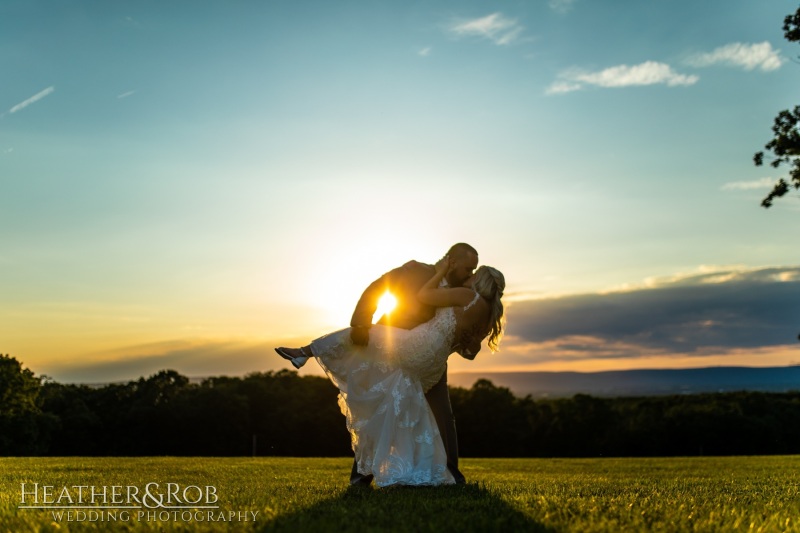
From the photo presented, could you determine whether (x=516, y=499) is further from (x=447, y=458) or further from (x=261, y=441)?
(x=261, y=441)

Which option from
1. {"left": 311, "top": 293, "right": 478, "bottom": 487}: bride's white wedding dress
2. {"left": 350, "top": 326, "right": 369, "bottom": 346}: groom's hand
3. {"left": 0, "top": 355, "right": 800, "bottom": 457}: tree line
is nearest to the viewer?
{"left": 311, "top": 293, "right": 478, "bottom": 487}: bride's white wedding dress

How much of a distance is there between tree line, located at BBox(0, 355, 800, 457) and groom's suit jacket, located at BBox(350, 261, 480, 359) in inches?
2170

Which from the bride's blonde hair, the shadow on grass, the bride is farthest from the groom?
the shadow on grass

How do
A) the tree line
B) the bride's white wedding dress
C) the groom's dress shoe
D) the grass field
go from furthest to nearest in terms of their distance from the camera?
the tree line < the groom's dress shoe < the bride's white wedding dress < the grass field

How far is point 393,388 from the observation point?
32.2ft

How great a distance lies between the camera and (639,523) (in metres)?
6.42

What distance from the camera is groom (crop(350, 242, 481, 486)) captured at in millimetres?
10062

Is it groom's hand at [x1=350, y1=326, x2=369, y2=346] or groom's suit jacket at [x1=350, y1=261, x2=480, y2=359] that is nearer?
groom's hand at [x1=350, y1=326, x2=369, y2=346]

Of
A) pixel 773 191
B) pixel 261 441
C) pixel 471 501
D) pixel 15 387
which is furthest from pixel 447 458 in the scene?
pixel 15 387

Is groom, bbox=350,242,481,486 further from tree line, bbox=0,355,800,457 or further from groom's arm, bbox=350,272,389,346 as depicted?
tree line, bbox=0,355,800,457

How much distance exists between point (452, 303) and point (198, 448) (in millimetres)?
56859

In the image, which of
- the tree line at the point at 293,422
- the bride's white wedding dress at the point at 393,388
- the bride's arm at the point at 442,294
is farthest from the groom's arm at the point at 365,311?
the tree line at the point at 293,422

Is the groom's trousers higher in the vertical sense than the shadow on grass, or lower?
higher

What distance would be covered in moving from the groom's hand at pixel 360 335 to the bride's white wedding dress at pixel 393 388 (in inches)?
4.2
